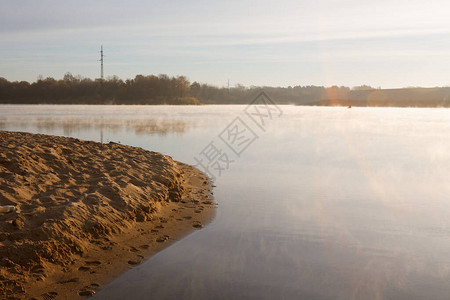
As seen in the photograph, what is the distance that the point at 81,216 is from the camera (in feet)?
20.6

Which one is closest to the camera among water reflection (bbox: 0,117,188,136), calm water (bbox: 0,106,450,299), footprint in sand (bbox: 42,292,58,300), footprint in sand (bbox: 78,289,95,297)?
footprint in sand (bbox: 42,292,58,300)

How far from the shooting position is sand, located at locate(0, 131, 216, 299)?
16.2 feet

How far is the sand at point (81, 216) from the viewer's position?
495cm

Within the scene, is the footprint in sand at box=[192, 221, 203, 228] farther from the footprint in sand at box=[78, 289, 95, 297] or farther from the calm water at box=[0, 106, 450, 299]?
the footprint in sand at box=[78, 289, 95, 297]

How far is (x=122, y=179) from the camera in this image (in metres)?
8.55

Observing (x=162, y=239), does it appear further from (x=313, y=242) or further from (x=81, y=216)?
(x=313, y=242)

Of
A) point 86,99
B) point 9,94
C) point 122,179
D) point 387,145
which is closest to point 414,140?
point 387,145

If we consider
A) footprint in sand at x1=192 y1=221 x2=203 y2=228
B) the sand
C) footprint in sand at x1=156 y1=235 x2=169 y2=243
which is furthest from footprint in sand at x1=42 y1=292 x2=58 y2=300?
footprint in sand at x1=192 y1=221 x2=203 y2=228

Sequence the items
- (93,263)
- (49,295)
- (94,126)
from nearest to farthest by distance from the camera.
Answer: (49,295) → (93,263) → (94,126)

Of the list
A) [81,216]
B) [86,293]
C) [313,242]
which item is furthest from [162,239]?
[313,242]

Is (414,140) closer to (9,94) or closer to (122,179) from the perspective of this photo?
(122,179)

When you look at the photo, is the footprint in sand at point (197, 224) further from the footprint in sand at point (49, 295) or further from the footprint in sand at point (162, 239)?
the footprint in sand at point (49, 295)

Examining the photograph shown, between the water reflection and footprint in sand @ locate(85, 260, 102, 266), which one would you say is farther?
the water reflection

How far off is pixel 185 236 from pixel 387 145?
15949mm
